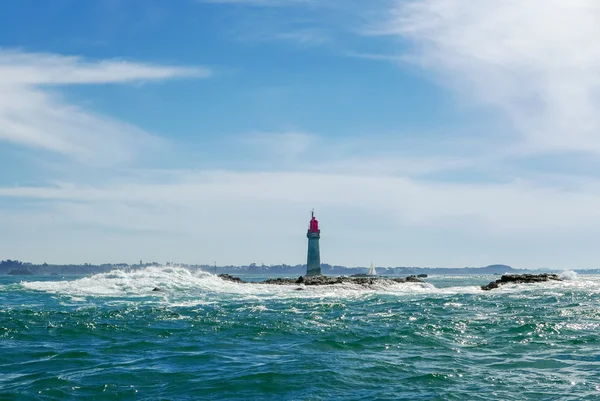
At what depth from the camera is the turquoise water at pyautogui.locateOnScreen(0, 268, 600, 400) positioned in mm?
12227

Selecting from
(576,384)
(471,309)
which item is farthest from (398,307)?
(576,384)

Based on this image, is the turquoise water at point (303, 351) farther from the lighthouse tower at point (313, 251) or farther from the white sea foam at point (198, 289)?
the lighthouse tower at point (313, 251)

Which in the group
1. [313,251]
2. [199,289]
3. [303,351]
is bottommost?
[303,351]

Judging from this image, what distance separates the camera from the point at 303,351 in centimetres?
1661

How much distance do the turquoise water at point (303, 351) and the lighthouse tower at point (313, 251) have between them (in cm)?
3688

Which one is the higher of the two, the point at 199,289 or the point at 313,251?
the point at 313,251

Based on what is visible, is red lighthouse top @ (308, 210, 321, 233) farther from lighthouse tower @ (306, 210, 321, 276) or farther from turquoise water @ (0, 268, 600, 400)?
turquoise water @ (0, 268, 600, 400)

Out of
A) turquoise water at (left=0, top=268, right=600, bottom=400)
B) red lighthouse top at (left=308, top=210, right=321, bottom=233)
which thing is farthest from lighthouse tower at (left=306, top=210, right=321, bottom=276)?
turquoise water at (left=0, top=268, right=600, bottom=400)

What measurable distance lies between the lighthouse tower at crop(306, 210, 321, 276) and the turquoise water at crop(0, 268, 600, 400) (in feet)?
121

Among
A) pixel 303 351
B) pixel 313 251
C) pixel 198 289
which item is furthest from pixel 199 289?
pixel 303 351

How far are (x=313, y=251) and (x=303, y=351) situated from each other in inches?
2023

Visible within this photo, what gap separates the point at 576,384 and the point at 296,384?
575cm

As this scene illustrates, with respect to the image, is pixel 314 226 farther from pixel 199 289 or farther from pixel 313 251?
pixel 199 289

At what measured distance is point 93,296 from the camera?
37625 mm
